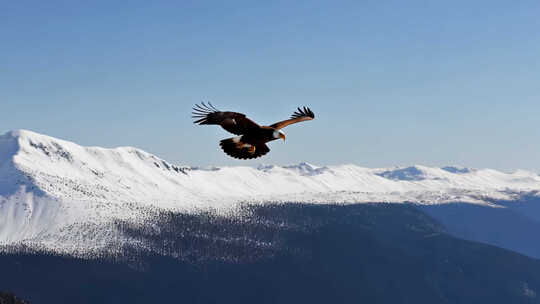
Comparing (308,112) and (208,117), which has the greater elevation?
(308,112)

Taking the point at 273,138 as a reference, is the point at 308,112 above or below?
above

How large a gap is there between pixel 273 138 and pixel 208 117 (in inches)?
112

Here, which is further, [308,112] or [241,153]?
[308,112]

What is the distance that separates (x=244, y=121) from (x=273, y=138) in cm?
155

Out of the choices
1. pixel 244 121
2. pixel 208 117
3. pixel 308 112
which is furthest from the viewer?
pixel 308 112

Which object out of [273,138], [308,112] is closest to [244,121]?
[273,138]

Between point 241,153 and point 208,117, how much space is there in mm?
2072

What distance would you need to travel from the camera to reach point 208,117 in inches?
1038

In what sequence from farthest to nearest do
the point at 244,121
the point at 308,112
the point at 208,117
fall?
the point at 308,112
the point at 208,117
the point at 244,121

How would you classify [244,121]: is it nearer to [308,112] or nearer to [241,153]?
[241,153]

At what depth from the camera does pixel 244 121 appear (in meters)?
24.7

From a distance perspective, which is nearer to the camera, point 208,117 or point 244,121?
point 244,121

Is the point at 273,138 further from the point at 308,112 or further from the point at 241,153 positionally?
the point at 308,112

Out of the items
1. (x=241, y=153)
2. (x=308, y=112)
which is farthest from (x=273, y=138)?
(x=308, y=112)
